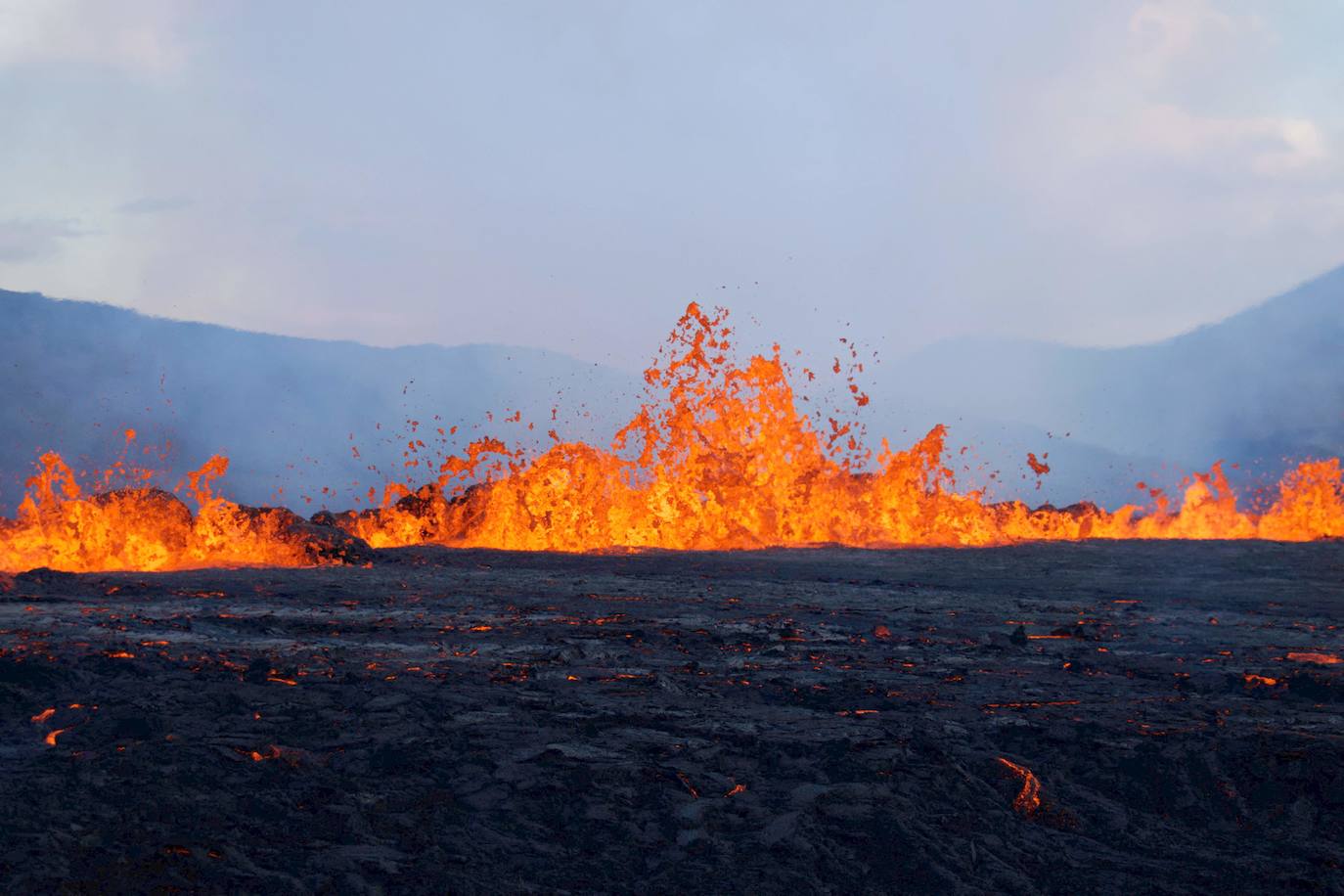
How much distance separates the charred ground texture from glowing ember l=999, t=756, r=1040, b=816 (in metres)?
0.01

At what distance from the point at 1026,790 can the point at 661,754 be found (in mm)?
1478

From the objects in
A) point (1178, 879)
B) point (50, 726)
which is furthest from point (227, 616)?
point (1178, 879)

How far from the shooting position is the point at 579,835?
4.19 meters

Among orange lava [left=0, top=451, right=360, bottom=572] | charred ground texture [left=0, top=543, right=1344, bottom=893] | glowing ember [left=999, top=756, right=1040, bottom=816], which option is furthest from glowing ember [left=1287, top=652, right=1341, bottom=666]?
orange lava [left=0, top=451, right=360, bottom=572]

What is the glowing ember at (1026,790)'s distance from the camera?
178 inches

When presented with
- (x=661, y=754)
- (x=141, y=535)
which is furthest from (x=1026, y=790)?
(x=141, y=535)

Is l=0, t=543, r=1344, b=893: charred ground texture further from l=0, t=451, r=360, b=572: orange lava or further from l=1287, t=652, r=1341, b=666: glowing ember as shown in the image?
l=0, t=451, r=360, b=572: orange lava

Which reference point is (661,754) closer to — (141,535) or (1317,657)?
(1317,657)

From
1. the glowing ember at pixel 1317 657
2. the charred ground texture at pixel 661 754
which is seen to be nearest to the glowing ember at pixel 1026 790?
the charred ground texture at pixel 661 754

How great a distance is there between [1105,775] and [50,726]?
15.5 ft

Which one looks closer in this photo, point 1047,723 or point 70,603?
point 1047,723

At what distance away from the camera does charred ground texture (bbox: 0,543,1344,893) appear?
155 inches

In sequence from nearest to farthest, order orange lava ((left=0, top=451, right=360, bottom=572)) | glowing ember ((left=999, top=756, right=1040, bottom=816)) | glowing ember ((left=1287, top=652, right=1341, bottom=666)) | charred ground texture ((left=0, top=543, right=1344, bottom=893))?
charred ground texture ((left=0, top=543, right=1344, bottom=893))
glowing ember ((left=999, top=756, right=1040, bottom=816))
glowing ember ((left=1287, top=652, right=1341, bottom=666))
orange lava ((left=0, top=451, right=360, bottom=572))

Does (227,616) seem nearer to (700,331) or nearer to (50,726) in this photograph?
(50,726)
